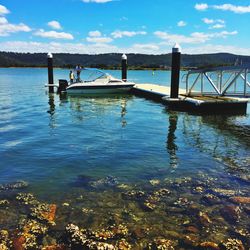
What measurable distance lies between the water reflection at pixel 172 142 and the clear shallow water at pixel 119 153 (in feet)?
0.10

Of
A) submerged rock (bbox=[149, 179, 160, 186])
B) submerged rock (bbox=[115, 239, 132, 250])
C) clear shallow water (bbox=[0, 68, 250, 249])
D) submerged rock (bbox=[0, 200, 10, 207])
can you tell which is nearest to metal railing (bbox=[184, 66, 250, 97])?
clear shallow water (bbox=[0, 68, 250, 249])

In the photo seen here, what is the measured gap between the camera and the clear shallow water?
7.95m

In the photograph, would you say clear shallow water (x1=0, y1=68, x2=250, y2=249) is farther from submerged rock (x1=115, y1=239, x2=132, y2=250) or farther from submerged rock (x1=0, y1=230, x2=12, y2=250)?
submerged rock (x1=0, y1=230, x2=12, y2=250)

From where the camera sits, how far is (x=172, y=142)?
12.8 metres

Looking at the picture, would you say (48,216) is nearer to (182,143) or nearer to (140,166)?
(140,166)

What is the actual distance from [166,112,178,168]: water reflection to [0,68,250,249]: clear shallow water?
0.03 m

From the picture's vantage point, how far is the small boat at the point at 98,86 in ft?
99.0

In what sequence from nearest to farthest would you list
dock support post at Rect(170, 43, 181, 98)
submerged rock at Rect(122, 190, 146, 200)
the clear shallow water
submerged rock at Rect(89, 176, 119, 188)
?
submerged rock at Rect(122, 190, 146, 200) < the clear shallow water < submerged rock at Rect(89, 176, 119, 188) < dock support post at Rect(170, 43, 181, 98)

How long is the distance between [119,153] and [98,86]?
2016 centimetres

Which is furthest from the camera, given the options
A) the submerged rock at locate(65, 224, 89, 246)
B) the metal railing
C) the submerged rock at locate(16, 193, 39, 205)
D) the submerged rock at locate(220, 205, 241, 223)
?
the metal railing

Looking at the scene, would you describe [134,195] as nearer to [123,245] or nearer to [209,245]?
[123,245]

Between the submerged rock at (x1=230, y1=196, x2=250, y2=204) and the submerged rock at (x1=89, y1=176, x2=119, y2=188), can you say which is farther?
the submerged rock at (x1=89, y1=176, x2=119, y2=188)

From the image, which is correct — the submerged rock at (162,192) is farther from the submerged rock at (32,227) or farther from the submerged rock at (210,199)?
the submerged rock at (32,227)

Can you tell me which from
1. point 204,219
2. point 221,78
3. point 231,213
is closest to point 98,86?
point 221,78
